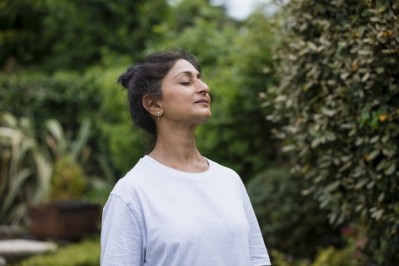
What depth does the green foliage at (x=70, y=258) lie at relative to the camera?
779 cm

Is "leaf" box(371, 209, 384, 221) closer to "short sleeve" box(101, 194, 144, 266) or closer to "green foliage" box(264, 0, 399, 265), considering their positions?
"green foliage" box(264, 0, 399, 265)

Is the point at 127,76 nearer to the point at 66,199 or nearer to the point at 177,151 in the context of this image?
the point at 177,151

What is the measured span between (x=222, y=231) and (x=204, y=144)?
568 cm

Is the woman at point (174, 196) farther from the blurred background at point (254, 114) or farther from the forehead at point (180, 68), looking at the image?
the blurred background at point (254, 114)

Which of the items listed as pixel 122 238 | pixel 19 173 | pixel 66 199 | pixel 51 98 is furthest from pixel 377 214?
pixel 51 98

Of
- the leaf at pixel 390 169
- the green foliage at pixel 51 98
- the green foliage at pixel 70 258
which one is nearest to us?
the leaf at pixel 390 169

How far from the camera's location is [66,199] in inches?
416

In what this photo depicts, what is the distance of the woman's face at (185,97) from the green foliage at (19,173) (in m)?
8.13

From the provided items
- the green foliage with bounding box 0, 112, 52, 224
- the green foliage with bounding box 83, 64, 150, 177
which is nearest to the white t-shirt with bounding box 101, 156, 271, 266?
the green foliage with bounding box 83, 64, 150, 177

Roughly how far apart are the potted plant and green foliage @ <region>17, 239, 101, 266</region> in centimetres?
83

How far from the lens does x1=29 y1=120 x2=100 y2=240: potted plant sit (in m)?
9.45

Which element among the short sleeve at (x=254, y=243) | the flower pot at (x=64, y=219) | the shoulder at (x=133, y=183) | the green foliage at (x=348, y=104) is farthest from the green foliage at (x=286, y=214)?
the shoulder at (x=133, y=183)

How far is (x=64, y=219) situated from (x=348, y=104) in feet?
18.5

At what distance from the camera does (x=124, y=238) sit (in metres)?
2.58
